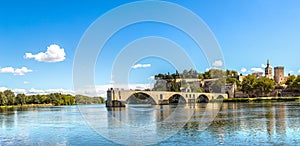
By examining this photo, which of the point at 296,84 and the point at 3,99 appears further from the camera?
the point at 296,84

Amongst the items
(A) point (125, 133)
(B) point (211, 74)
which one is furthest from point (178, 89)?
(A) point (125, 133)

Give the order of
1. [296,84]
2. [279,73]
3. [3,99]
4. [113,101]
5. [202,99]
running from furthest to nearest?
[279,73]
[202,99]
[296,84]
[3,99]
[113,101]

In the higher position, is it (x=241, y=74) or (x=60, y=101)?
(x=241, y=74)

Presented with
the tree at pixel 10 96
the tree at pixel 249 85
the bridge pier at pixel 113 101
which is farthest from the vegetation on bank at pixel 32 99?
the tree at pixel 249 85

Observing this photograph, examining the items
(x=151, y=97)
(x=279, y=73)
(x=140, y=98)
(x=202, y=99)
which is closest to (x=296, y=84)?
(x=202, y=99)

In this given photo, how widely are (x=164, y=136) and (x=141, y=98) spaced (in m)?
81.3

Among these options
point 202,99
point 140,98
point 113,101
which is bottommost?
point 202,99

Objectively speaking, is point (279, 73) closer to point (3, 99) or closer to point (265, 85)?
point (265, 85)

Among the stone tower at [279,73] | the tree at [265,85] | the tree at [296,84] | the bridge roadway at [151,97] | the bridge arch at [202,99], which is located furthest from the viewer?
the stone tower at [279,73]

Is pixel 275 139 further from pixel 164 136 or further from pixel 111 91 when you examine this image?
pixel 111 91

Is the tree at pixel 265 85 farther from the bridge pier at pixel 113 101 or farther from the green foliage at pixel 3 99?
the green foliage at pixel 3 99

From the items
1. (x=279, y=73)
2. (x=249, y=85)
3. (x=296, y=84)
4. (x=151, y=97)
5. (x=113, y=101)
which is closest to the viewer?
(x=113, y=101)

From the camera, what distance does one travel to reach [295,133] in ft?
72.8

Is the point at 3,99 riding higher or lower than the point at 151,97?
lower
